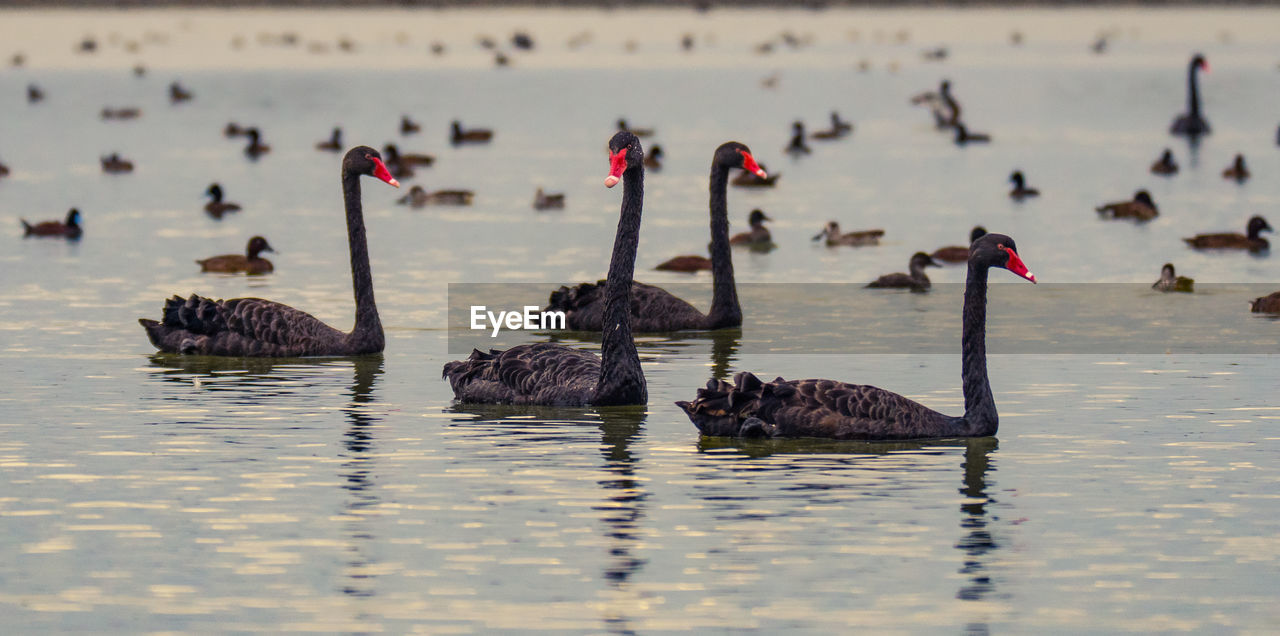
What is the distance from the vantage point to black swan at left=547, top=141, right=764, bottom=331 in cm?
2245

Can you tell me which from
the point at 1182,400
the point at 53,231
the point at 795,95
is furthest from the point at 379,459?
the point at 795,95

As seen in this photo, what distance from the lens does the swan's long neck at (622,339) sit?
1703 cm

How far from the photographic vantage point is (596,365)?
1759cm

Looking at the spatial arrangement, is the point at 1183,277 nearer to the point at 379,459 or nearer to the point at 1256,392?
the point at 1256,392

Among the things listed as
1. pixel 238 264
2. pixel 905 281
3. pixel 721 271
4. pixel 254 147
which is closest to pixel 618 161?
pixel 721 271

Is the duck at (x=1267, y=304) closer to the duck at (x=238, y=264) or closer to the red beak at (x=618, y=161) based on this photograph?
the red beak at (x=618, y=161)

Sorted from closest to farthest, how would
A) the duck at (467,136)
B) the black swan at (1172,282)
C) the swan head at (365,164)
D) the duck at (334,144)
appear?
1. the swan head at (365,164)
2. the black swan at (1172,282)
3. the duck at (334,144)
4. the duck at (467,136)

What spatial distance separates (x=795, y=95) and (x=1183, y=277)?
2523 inches

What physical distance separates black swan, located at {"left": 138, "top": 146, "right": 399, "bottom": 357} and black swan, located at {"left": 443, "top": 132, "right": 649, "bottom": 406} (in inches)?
110

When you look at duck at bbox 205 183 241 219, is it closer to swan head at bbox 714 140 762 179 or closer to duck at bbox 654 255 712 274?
duck at bbox 654 255 712 274

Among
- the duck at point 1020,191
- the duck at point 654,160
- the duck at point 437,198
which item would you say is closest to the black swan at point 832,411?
the duck at point 437,198
